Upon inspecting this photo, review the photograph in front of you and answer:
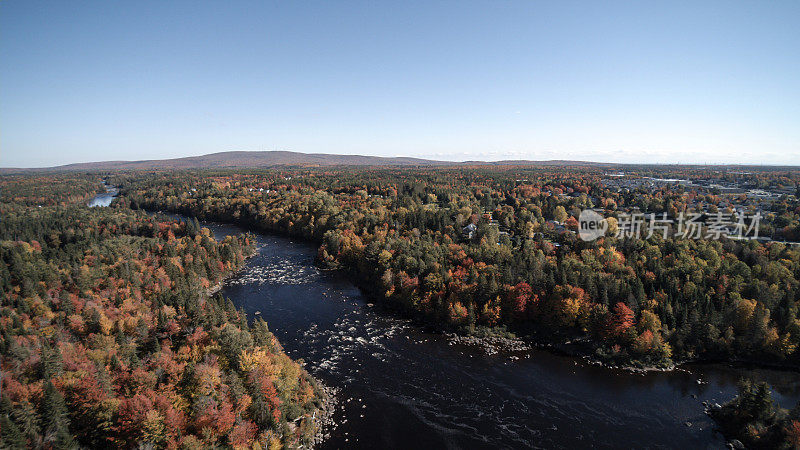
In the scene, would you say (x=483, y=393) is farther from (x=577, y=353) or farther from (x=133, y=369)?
(x=133, y=369)

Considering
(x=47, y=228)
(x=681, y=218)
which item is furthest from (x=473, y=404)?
(x=47, y=228)

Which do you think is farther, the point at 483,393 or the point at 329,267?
the point at 329,267

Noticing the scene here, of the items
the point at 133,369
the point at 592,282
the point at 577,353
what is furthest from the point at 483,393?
the point at 133,369

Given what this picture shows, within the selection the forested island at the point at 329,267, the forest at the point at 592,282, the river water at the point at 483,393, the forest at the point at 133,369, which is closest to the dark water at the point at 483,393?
the river water at the point at 483,393

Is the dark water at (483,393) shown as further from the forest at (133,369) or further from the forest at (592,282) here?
the forest at (133,369)

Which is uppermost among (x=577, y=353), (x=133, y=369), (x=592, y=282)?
(x=592, y=282)
